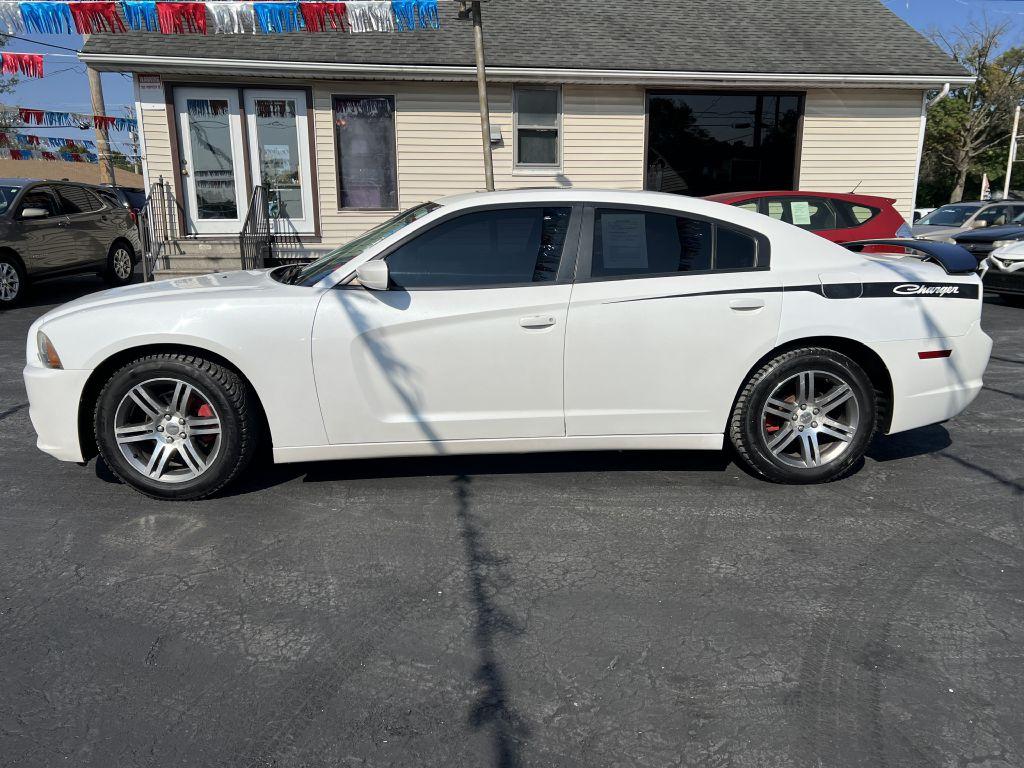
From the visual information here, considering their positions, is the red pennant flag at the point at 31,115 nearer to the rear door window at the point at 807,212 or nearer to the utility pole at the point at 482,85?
the utility pole at the point at 482,85

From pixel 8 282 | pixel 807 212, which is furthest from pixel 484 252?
pixel 8 282

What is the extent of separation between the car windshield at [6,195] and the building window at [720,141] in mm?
9687

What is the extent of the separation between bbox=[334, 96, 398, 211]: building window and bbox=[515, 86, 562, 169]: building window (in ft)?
6.78

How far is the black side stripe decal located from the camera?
4098 mm

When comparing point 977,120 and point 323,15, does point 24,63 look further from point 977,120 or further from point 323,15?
point 977,120

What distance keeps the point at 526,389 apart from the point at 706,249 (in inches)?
48.4

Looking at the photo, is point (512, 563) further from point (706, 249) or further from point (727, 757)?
point (706, 249)

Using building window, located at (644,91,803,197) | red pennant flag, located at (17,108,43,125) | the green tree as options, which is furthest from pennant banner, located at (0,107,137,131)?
the green tree

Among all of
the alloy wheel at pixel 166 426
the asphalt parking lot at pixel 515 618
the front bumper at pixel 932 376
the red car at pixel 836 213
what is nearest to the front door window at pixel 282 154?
the red car at pixel 836 213

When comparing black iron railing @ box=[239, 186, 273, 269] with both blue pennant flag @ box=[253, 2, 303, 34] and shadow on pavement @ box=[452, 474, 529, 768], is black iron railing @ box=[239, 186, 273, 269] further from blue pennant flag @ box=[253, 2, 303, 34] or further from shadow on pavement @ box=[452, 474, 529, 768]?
shadow on pavement @ box=[452, 474, 529, 768]

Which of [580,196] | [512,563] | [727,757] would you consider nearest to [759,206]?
[580,196]

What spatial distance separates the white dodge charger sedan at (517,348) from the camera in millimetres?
3924

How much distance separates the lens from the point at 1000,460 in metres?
4.77

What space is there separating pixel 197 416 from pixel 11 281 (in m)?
8.86
